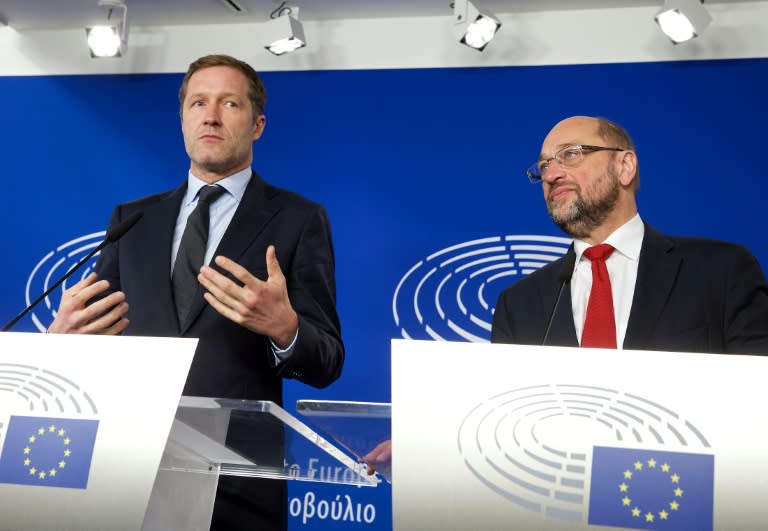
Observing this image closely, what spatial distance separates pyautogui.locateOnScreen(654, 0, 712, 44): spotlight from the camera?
4.04 meters

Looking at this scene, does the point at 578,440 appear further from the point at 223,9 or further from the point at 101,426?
the point at 223,9

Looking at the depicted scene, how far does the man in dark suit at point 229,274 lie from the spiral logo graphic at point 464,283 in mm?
1832

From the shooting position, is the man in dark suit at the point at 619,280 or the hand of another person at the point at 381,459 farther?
the man in dark suit at the point at 619,280

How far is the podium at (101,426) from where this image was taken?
1.14 m

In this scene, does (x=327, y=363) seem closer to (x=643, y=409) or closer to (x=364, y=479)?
(x=364, y=479)

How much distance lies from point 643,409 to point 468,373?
229 millimetres

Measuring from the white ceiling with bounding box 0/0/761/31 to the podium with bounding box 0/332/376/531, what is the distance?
361 centimetres

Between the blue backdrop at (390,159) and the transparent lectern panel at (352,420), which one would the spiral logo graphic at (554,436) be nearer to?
the transparent lectern panel at (352,420)

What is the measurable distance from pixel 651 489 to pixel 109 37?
4368 mm

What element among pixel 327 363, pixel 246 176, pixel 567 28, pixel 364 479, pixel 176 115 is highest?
pixel 567 28

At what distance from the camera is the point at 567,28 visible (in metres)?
4.44

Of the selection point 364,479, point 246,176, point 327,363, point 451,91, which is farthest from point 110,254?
point 451,91

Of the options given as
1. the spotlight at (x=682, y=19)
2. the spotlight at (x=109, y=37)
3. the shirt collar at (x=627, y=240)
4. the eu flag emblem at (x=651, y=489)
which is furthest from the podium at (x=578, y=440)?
the spotlight at (x=109, y=37)

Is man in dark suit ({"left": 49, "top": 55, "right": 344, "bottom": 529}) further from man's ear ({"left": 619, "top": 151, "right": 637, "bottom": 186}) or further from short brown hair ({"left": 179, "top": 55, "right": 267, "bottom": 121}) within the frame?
man's ear ({"left": 619, "top": 151, "right": 637, "bottom": 186})
